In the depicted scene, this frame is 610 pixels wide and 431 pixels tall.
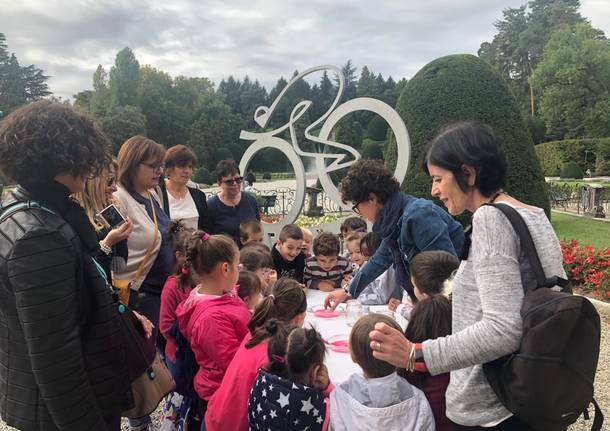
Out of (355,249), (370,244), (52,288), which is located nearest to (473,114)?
(355,249)

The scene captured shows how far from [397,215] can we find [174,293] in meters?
1.57

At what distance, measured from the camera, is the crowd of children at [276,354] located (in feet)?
5.50

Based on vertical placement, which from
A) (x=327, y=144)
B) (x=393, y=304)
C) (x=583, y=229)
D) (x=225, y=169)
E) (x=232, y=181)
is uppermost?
(x=327, y=144)

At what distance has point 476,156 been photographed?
133cm

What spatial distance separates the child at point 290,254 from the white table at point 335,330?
0.28 metres

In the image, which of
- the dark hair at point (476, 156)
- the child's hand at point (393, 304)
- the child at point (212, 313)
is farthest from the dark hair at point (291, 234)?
the dark hair at point (476, 156)

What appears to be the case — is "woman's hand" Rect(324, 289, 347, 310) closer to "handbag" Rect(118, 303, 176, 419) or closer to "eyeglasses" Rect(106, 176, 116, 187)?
"handbag" Rect(118, 303, 176, 419)

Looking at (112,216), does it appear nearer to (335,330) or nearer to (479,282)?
(335,330)

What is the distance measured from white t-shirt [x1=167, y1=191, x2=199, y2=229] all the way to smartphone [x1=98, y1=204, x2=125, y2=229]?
1.11m

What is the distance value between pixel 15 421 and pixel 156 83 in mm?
50742

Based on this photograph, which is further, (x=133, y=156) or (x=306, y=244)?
(x=306, y=244)

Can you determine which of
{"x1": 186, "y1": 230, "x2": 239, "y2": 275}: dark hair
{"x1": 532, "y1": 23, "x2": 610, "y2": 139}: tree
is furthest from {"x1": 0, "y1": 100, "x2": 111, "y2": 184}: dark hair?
{"x1": 532, "y1": 23, "x2": 610, "y2": 139}: tree

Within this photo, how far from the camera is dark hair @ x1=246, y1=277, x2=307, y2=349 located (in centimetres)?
200

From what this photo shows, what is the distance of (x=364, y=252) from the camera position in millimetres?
4180
